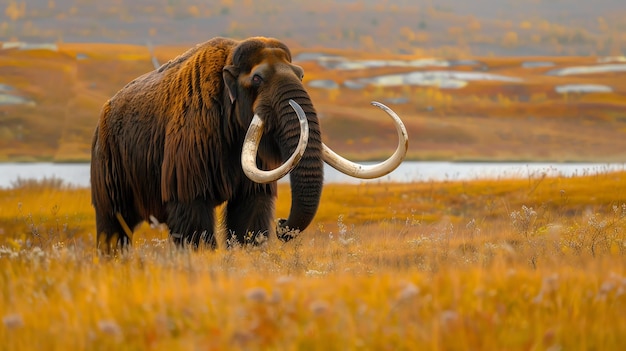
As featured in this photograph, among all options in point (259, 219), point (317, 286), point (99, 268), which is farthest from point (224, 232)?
point (317, 286)

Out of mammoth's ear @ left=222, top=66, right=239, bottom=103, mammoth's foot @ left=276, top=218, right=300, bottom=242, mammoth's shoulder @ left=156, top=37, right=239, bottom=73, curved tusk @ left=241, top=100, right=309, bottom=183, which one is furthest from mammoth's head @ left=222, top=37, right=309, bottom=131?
mammoth's foot @ left=276, top=218, right=300, bottom=242

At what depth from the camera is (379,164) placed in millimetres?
9125

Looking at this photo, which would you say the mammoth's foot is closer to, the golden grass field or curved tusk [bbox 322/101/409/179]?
curved tusk [bbox 322/101/409/179]

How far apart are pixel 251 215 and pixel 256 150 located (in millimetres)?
960

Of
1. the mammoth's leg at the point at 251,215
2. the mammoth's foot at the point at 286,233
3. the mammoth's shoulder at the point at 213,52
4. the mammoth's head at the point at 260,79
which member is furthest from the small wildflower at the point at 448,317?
the mammoth's shoulder at the point at 213,52

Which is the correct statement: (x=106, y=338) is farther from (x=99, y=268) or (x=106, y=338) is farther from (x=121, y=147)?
(x=121, y=147)

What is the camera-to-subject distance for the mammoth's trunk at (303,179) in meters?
8.58

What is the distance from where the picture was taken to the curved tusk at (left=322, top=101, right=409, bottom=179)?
8836mm

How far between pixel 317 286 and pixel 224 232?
17.0 ft

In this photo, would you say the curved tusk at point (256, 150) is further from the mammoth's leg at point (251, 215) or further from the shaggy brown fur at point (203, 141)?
the mammoth's leg at point (251, 215)

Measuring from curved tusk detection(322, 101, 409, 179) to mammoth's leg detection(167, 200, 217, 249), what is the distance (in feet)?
4.70

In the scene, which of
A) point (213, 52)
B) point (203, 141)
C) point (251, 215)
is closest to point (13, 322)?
point (203, 141)

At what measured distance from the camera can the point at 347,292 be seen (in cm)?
481

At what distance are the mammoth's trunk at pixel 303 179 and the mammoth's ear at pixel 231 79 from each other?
88 centimetres
